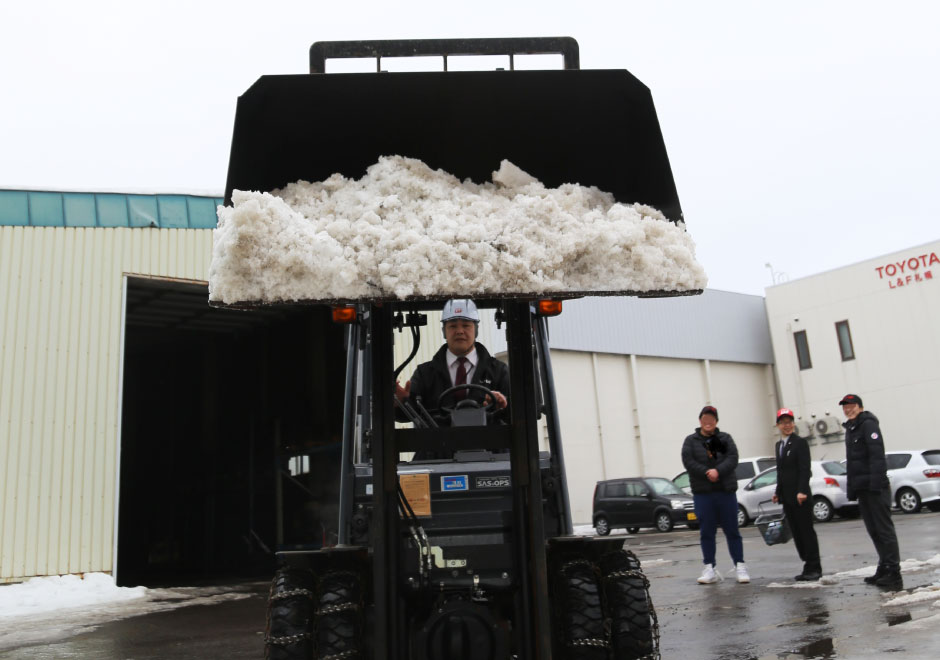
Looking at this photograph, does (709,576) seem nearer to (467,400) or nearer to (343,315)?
(467,400)

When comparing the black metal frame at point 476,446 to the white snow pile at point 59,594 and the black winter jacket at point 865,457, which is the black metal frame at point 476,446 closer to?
the black winter jacket at point 865,457

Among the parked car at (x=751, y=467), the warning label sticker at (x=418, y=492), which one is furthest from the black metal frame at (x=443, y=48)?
the parked car at (x=751, y=467)

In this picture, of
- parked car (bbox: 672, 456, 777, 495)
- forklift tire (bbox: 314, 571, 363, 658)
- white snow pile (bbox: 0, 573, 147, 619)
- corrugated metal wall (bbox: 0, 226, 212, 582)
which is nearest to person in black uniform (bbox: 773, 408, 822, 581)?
forklift tire (bbox: 314, 571, 363, 658)

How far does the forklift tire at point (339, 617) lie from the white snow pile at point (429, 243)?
148 centimetres

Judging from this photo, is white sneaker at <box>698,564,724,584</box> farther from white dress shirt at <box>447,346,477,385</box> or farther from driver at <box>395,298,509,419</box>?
white dress shirt at <box>447,346,477,385</box>

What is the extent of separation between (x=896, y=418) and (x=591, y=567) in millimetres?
31520

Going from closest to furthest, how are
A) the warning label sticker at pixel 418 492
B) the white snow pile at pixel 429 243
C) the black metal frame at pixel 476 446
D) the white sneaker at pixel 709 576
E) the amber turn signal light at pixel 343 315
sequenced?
the white snow pile at pixel 429 243 → the black metal frame at pixel 476 446 → the warning label sticker at pixel 418 492 → the amber turn signal light at pixel 343 315 → the white sneaker at pixel 709 576

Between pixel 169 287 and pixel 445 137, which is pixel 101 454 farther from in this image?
pixel 445 137

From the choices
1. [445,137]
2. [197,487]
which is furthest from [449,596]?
[197,487]

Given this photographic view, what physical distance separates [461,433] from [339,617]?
97cm

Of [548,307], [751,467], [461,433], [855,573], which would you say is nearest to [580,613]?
[461,433]

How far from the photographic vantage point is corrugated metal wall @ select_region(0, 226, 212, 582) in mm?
13461

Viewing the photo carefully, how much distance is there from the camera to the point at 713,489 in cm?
908

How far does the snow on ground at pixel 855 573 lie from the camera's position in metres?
8.48
